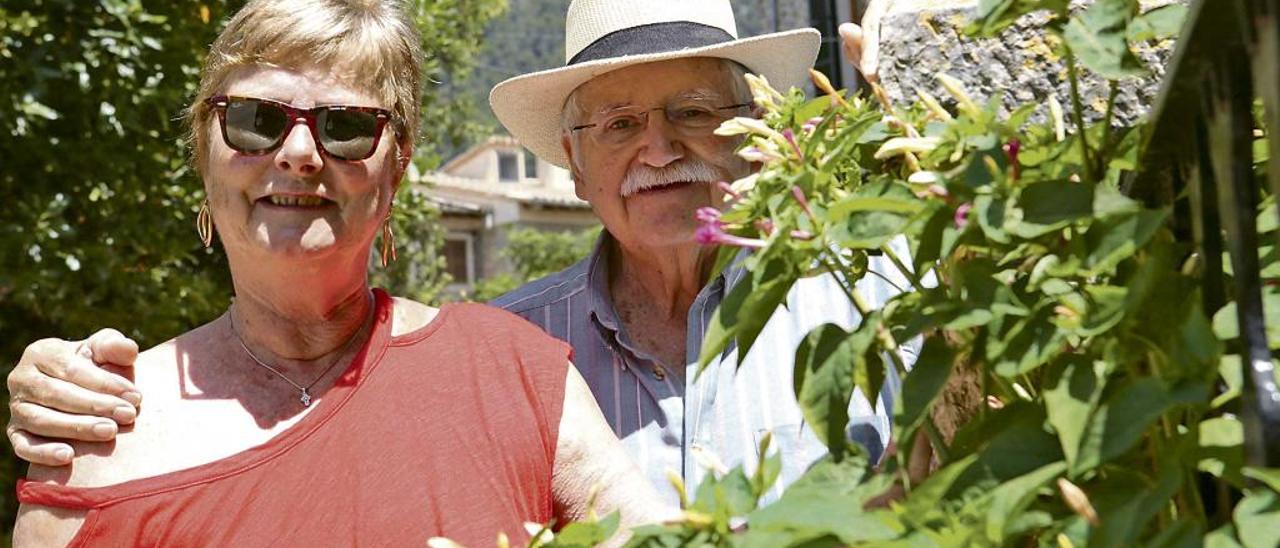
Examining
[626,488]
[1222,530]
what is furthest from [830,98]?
[626,488]

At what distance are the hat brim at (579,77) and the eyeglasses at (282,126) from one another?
33.2 inches

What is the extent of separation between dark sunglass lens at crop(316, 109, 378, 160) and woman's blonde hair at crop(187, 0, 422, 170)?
0.22ft

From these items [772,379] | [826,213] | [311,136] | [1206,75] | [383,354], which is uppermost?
[1206,75]

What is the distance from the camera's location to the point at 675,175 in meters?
3.09

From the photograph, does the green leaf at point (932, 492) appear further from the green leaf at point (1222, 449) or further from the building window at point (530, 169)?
the building window at point (530, 169)

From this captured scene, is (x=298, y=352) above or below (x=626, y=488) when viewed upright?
above

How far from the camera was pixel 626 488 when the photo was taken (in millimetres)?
2338

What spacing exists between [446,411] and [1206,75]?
1577 millimetres

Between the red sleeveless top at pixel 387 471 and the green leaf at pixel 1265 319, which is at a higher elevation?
the green leaf at pixel 1265 319

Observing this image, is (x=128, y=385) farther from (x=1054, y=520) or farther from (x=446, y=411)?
(x=1054, y=520)

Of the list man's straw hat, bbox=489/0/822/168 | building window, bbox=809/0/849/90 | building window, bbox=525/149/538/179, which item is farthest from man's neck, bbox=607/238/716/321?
building window, bbox=525/149/538/179

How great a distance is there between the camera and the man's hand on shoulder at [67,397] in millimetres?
2203

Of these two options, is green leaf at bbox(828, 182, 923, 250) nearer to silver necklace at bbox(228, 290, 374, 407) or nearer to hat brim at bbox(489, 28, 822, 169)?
silver necklace at bbox(228, 290, 374, 407)

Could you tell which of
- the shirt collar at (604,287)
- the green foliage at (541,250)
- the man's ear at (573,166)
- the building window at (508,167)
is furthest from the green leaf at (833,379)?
the building window at (508,167)
